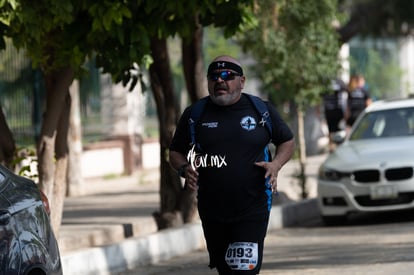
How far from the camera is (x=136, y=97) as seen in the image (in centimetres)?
2447

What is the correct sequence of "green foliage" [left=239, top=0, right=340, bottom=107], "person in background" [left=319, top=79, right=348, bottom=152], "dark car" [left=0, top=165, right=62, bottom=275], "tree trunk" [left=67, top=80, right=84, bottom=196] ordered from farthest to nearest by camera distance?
"person in background" [left=319, top=79, right=348, bottom=152]
"tree trunk" [left=67, top=80, right=84, bottom=196]
"green foliage" [left=239, top=0, right=340, bottom=107]
"dark car" [left=0, top=165, right=62, bottom=275]

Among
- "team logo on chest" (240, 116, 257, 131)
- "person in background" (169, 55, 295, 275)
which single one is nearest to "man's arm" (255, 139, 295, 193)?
"person in background" (169, 55, 295, 275)

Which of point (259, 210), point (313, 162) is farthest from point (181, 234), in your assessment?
point (313, 162)

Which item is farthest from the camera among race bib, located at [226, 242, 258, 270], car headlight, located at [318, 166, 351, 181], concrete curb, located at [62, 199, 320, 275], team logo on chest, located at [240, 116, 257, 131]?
car headlight, located at [318, 166, 351, 181]

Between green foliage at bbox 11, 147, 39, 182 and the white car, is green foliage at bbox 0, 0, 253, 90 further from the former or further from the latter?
the white car

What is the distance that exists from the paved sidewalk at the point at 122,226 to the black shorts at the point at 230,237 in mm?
3139

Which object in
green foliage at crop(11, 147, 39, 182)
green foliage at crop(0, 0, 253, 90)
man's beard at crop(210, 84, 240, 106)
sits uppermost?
green foliage at crop(0, 0, 253, 90)

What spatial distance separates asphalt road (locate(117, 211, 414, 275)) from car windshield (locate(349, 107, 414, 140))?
1190 millimetres

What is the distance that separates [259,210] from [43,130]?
4.52m

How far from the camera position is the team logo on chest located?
7477 millimetres

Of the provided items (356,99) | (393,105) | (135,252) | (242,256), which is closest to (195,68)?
(135,252)

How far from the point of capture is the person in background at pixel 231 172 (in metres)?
7.45

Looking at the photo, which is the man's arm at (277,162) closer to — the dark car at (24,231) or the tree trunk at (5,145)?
the dark car at (24,231)

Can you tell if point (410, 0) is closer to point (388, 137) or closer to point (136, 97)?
point (136, 97)
